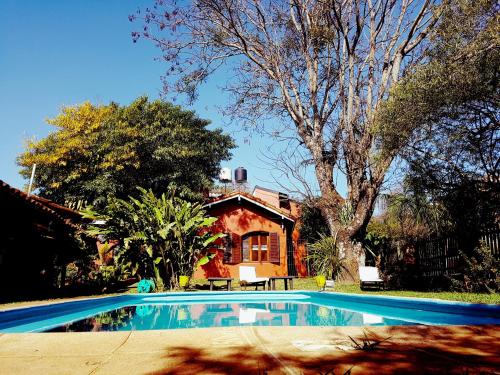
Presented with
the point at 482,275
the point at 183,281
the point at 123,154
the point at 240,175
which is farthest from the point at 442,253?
the point at 240,175

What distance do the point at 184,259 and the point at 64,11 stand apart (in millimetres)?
9155

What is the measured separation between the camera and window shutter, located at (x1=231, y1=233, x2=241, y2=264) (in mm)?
21281

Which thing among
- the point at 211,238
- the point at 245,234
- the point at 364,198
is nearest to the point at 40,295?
the point at 211,238

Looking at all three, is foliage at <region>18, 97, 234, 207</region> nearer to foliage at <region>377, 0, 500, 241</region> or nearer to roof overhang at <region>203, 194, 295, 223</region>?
roof overhang at <region>203, 194, 295, 223</region>

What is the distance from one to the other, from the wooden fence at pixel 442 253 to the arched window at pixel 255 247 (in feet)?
33.3

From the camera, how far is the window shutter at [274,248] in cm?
2177

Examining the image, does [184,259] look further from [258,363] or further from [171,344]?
[258,363]

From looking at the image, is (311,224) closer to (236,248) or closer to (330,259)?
(236,248)

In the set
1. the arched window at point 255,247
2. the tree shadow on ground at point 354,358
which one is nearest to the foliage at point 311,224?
the arched window at point 255,247

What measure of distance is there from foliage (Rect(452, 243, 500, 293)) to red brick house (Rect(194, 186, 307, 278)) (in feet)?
41.0

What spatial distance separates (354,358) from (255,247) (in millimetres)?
19537

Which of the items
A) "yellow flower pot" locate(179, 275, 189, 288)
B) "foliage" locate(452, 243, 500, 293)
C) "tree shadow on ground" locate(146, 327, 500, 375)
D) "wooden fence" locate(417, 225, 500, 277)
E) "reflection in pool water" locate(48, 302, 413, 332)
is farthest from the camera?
"yellow flower pot" locate(179, 275, 189, 288)

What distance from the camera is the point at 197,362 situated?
2678mm

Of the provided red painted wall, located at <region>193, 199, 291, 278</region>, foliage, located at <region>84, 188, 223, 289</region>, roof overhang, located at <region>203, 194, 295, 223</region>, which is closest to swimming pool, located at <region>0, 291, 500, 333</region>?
foliage, located at <region>84, 188, 223, 289</region>
